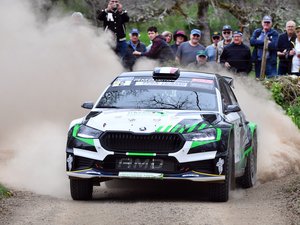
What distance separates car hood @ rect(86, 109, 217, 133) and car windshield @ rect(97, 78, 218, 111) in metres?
0.36

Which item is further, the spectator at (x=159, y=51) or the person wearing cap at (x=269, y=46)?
the person wearing cap at (x=269, y=46)

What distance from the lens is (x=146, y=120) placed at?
11898mm

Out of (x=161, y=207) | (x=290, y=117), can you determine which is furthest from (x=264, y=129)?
(x=161, y=207)

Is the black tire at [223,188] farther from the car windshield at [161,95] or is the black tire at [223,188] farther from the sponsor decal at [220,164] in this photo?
the car windshield at [161,95]

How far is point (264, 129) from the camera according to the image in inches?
683

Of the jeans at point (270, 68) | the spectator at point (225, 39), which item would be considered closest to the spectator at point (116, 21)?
the spectator at point (225, 39)

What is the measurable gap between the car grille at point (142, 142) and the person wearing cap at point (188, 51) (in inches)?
349

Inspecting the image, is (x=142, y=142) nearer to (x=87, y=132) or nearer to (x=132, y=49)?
(x=87, y=132)

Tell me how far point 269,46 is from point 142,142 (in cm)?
1000

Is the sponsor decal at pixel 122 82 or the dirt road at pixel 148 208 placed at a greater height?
the sponsor decal at pixel 122 82

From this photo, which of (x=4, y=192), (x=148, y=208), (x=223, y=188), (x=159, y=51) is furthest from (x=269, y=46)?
(x=148, y=208)

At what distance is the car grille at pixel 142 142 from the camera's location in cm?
1164

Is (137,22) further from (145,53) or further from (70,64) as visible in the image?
(70,64)

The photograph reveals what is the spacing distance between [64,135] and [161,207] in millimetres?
5364
